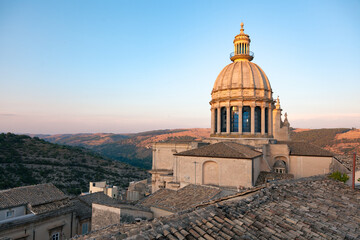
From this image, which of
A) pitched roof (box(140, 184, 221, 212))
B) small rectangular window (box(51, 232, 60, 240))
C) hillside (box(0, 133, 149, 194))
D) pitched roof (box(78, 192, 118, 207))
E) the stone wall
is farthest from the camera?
hillside (box(0, 133, 149, 194))

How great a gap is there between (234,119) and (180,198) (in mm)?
15854

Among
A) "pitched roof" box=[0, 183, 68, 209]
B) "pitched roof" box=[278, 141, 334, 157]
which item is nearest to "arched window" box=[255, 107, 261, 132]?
→ "pitched roof" box=[278, 141, 334, 157]

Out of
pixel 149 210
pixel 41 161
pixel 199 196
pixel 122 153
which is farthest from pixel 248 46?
pixel 122 153

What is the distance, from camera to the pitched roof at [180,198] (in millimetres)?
15328

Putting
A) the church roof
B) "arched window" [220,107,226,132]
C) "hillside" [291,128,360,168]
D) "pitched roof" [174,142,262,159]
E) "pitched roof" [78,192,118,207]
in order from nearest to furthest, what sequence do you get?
"pitched roof" [174,142,262,159] → "pitched roof" [78,192,118,207] → the church roof → "arched window" [220,107,226,132] → "hillside" [291,128,360,168]

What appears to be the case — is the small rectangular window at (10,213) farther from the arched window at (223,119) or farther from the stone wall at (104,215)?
the arched window at (223,119)

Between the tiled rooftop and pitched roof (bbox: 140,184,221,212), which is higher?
the tiled rooftop

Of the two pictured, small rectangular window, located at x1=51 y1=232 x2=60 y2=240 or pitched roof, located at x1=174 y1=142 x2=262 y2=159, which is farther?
pitched roof, located at x1=174 y1=142 x2=262 y2=159

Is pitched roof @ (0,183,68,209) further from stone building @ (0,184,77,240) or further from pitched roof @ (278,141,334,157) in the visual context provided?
pitched roof @ (278,141,334,157)

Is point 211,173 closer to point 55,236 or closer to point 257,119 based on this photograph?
point 257,119

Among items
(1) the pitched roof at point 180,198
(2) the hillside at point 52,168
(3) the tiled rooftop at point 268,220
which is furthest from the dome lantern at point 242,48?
(2) the hillside at point 52,168

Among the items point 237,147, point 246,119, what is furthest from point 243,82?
point 237,147

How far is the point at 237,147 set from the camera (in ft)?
74.3

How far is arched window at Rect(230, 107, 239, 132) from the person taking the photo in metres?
29.4
